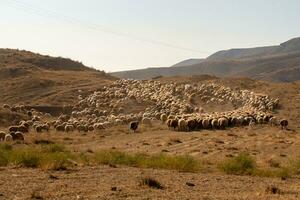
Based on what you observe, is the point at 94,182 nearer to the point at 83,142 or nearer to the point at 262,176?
the point at 262,176

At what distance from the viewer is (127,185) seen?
48.9 ft

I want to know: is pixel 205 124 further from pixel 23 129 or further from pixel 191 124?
pixel 23 129

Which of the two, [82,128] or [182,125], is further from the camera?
[82,128]

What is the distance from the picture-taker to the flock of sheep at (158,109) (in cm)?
4044

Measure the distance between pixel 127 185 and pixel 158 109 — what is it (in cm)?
3911

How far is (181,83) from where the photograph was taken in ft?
216

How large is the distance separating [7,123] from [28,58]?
38.3 m

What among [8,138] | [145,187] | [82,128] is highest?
[145,187]

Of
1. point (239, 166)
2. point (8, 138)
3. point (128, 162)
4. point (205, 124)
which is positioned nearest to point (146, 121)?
point (205, 124)

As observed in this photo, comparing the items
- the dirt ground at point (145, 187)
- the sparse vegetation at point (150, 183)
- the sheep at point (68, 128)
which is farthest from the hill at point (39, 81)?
the sparse vegetation at point (150, 183)

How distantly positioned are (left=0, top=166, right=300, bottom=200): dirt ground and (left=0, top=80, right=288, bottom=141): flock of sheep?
21.5 meters

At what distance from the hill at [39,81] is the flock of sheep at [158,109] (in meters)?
2.51

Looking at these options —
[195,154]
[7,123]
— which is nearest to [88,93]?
[7,123]

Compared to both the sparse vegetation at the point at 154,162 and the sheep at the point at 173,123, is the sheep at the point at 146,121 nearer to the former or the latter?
the sheep at the point at 173,123
